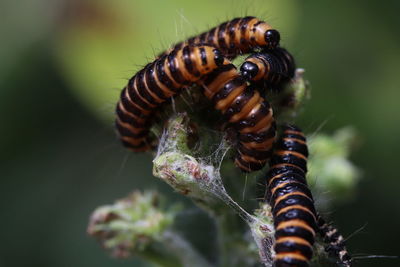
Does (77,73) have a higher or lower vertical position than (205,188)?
higher

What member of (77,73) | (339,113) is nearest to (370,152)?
(339,113)

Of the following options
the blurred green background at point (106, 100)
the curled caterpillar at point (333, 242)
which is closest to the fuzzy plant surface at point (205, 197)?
the curled caterpillar at point (333, 242)

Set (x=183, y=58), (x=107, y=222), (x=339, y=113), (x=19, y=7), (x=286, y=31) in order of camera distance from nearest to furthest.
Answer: (x=183, y=58)
(x=107, y=222)
(x=286, y=31)
(x=339, y=113)
(x=19, y=7)

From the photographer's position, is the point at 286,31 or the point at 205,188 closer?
the point at 205,188

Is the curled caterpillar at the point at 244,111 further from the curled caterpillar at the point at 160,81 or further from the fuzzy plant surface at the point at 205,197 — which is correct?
the fuzzy plant surface at the point at 205,197

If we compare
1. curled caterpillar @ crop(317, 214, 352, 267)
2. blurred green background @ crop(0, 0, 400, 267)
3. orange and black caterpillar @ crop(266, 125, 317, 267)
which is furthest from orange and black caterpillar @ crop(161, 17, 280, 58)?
blurred green background @ crop(0, 0, 400, 267)

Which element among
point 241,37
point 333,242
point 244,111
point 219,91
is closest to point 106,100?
point 241,37

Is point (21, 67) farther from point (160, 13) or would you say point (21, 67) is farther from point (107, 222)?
point (107, 222)

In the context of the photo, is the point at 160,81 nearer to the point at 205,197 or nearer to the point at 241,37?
the point at 241,37
